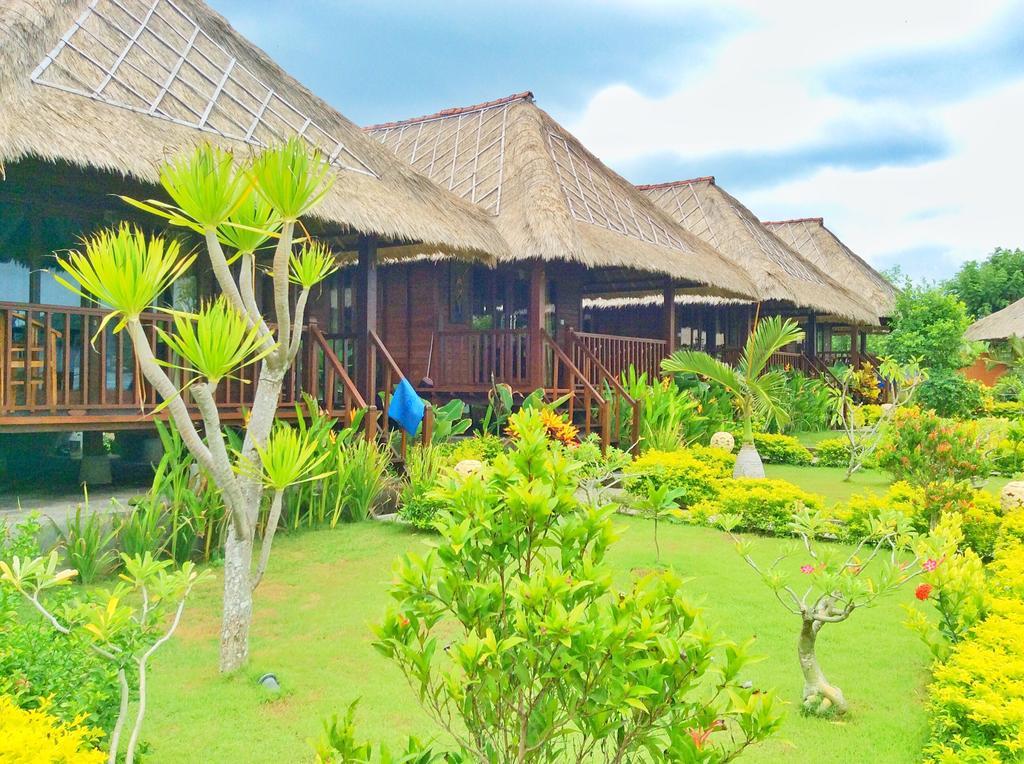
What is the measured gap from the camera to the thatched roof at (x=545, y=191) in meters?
10.5

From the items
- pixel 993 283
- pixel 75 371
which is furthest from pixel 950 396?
pixel 993 283

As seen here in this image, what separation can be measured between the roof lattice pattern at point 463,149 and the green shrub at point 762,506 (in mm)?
5567

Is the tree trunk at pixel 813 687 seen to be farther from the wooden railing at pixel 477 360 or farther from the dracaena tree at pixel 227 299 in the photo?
the wooden railing at pixel 477 360

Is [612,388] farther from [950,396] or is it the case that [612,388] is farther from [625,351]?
[950,396]

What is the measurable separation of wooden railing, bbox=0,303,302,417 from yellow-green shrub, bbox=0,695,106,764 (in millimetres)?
3122

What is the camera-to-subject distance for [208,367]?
10.1 feet

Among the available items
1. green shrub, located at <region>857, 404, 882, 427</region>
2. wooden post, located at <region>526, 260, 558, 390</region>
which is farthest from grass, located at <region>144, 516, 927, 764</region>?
green shrub, located at <region>857, 404, 882, 427</region>

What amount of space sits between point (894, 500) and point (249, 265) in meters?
5.55

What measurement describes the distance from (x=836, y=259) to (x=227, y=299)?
2281cm

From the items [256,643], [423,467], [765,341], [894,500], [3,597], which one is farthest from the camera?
[765,341]

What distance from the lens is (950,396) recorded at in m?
15.5

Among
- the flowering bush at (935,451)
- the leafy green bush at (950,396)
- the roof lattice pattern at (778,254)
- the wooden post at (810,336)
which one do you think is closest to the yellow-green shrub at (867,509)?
the flowering bush at (935,451)

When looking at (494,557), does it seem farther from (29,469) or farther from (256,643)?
(29,469)

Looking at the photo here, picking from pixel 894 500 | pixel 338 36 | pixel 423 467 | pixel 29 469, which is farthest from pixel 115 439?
pixel 894 500
